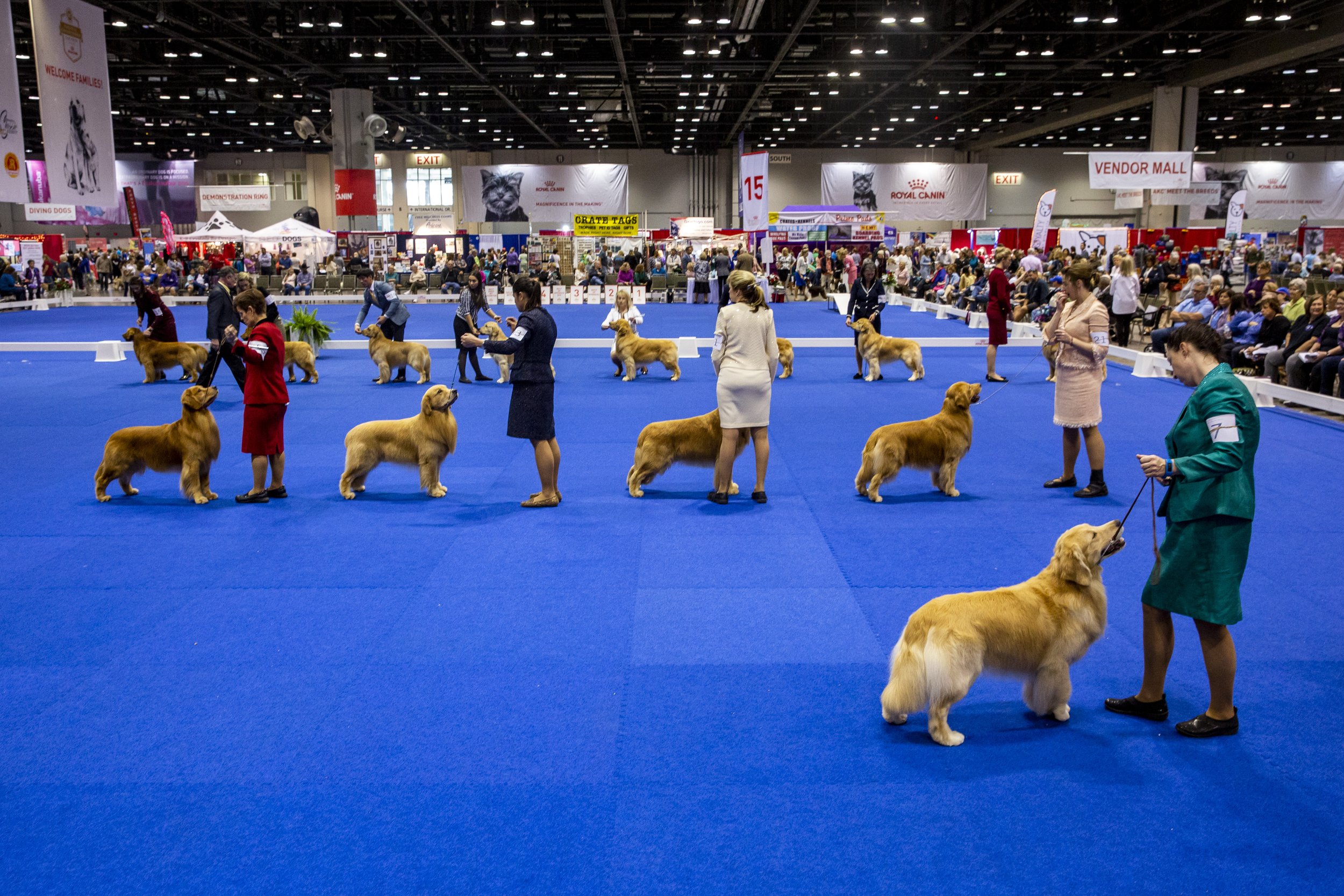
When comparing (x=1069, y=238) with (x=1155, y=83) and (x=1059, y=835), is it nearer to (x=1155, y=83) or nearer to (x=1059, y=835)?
(x=1155, y=83)

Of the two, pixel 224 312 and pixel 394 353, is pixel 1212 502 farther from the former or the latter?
pixel 394 353

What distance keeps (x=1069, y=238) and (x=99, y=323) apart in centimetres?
2883

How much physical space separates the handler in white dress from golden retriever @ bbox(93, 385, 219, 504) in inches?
155

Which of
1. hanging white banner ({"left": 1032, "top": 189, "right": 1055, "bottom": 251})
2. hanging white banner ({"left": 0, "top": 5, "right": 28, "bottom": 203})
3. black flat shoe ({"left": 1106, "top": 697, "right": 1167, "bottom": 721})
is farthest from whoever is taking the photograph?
hanging white banner ({"left": 1032, "top": 189, "right": 1055, "bottom": 251})

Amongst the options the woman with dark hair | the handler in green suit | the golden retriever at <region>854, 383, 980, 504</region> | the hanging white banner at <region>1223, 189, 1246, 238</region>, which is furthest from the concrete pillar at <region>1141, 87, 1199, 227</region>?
the handler in green suit

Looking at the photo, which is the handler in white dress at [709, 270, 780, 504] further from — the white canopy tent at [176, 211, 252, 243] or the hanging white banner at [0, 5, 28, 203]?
the white canopy tent at [176, 211, 252, 243]

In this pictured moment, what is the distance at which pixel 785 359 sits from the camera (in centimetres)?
1444

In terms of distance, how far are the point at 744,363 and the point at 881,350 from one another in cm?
780

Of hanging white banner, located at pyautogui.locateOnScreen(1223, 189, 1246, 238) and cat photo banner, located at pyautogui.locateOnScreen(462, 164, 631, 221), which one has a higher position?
cat photo banner, located at pyautogui.locateOnScreen(462, 164, 631, 221)

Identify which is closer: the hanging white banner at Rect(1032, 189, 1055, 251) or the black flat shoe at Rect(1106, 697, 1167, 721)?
the black flat shoe at Rect(1106, 697, 1167, 721)

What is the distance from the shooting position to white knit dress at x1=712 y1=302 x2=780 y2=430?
6.69 meters

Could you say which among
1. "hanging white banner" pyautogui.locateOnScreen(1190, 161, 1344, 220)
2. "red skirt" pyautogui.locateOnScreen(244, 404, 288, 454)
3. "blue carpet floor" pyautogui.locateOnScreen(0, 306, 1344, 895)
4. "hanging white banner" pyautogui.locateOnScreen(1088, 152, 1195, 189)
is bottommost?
"blue carpet floor" pyautogui.locateOnScreen(0, 306, 1344, 895)

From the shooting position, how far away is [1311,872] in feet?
9.56

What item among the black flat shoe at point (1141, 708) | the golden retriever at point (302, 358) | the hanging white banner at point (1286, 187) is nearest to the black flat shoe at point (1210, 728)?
the black flat shoe at point (1141, 708)
